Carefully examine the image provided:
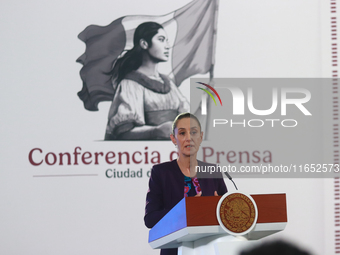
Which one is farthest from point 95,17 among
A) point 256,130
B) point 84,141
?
point 256,130

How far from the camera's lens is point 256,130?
12.3ft

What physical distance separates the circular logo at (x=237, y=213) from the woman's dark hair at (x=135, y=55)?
2.67m

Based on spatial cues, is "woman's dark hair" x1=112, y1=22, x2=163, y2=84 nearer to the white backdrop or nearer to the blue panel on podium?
the white backdrop

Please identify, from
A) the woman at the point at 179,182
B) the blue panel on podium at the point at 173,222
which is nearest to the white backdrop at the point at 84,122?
the woman at the point at 179,182

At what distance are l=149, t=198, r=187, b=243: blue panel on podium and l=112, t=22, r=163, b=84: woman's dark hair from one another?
2.29 meters

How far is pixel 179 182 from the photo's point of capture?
2.08m

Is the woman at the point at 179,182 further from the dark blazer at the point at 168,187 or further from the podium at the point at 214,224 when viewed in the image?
the podium at the point at 214,224

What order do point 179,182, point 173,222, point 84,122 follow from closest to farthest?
point 173,222 → point 179,182 → point 84,122

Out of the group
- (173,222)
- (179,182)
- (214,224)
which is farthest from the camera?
(179,182)

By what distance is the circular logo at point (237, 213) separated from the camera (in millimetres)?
1147

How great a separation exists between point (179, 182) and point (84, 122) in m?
1.79

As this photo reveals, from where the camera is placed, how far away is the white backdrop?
356cm

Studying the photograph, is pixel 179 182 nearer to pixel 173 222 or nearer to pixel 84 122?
pixel 173 222

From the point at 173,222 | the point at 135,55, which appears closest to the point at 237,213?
the point at 173,222
